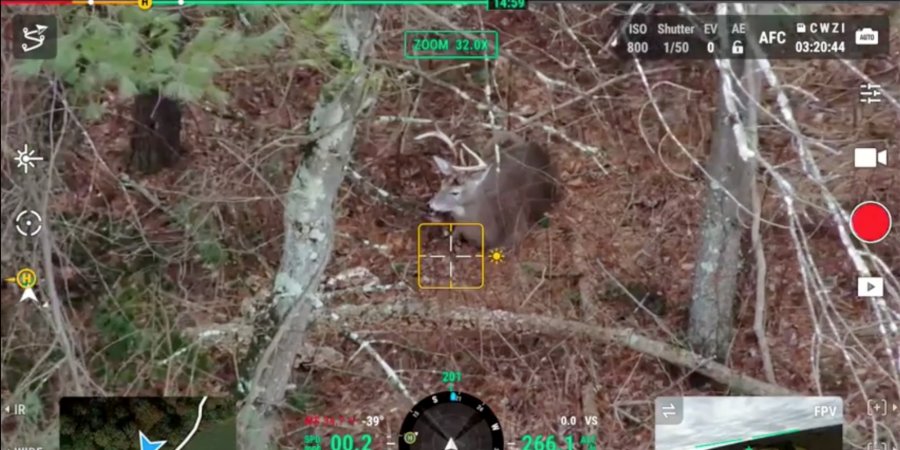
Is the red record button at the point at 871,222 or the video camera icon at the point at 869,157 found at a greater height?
the video camera icon at the point at 869,157

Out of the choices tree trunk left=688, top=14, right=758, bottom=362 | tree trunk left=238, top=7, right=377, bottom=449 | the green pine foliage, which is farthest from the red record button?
the green pine foliage

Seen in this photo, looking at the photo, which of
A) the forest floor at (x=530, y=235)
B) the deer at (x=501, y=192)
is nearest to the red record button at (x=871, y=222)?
the forest floor at (x=530, y=235)

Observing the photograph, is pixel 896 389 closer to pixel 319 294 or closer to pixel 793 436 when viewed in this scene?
pixel 793 436

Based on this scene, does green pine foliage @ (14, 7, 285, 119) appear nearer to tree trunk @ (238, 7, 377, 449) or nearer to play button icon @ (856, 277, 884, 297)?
tree trunk @ (238, 7, 377, 449)

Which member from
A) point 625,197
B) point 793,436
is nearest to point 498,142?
point 625,197

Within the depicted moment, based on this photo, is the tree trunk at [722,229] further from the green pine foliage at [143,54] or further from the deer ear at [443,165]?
the green pine foliage at [143,54]

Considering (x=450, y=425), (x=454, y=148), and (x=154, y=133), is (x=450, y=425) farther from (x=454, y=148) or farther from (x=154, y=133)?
(x=154, y=133)
